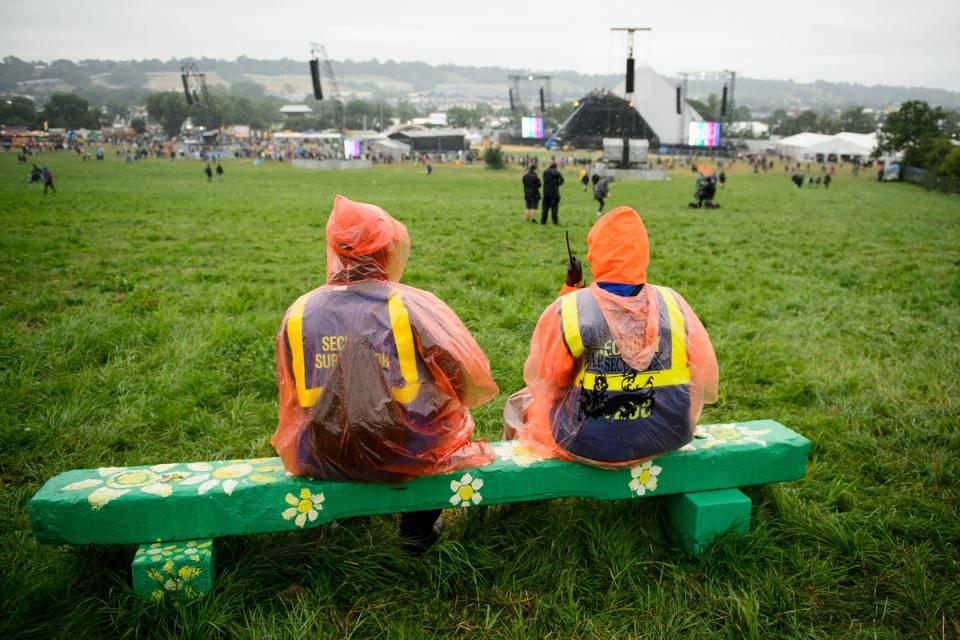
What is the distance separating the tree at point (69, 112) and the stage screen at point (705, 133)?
83449 millimetres

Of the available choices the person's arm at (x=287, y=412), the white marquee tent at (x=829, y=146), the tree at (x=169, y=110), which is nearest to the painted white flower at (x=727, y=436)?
the person's arm at (x=287, y=412)

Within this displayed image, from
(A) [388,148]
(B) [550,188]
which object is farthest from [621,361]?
(A) [388,148]

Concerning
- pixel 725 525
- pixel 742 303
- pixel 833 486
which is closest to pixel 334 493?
→ pixel 725 525

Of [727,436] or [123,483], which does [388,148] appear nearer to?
[727,436]

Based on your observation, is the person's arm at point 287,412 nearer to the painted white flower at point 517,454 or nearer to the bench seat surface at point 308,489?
the bench seat surface at point 308,489

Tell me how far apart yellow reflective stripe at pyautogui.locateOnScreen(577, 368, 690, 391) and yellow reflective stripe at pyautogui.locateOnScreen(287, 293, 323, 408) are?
102cm

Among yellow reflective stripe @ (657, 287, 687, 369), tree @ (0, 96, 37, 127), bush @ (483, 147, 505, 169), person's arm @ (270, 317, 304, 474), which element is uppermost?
tree @ (0, 96, 37, 127)

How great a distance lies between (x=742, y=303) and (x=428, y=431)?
5.55 metres

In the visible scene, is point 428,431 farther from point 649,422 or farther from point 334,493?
point 649,422

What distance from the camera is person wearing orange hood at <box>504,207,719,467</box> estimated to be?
2.34m

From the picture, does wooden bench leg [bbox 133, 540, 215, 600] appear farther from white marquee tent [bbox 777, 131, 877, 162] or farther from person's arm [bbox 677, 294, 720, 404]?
white marquee tent [bbox 777, 131, 877, 162]

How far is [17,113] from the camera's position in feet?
177

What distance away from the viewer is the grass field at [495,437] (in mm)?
2248

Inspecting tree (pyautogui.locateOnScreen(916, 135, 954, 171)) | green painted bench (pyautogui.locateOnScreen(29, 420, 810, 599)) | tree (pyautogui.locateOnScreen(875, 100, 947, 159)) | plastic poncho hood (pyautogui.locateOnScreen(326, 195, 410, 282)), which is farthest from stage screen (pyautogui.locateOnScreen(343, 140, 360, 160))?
green painted bench (pyautogui.locateOnScreen(29, 420, 810, 599))
